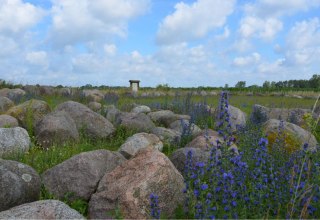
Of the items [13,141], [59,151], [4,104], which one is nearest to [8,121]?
[13,141]

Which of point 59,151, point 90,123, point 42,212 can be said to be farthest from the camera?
point 90,123

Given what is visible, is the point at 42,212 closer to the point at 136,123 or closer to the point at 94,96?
the point at 136,123

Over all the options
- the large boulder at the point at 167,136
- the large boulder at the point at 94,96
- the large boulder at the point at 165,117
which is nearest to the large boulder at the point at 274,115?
the large boulder at the point at 165,117

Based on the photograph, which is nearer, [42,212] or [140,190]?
[42,212]

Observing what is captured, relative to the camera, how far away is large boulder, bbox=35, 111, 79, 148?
8.91m

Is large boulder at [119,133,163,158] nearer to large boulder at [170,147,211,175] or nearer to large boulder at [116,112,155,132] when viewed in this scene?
large boulder at [170,147,211,175]

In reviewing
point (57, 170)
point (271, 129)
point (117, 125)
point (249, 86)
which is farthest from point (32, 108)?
point (249, 86)

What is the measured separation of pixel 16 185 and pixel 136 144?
2.85 meters

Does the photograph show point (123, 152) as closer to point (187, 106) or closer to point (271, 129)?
point (271, 129)

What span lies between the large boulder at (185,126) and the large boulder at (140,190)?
357 centimetres

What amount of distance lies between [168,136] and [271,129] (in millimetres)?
2213

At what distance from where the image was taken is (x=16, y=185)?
5.62 meters

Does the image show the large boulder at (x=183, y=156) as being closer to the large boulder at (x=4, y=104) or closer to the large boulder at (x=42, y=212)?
the large boulder at (x=42, y=212)

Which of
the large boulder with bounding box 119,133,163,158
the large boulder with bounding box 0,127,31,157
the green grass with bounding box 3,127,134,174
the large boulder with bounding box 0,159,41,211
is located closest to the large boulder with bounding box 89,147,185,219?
the large boulder with bounding box 0,159,41,211
